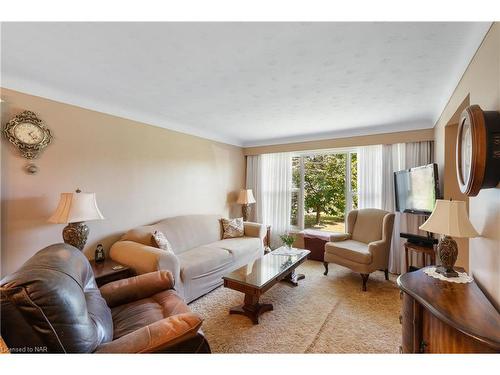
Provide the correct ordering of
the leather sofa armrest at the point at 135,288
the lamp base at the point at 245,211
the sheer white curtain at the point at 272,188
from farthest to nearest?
1. the lamp base at the point at 245,211
2. the sheer white curtain at the point at 272,188
3. the leather sofa armrest at the point at 135,288

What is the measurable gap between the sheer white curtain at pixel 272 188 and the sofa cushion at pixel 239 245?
3.29 ft

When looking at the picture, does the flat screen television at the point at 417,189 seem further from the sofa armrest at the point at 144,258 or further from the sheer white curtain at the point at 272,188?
the sofa armrest at the point at 144,258

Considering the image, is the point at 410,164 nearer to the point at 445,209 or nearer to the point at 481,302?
the point at 445,209

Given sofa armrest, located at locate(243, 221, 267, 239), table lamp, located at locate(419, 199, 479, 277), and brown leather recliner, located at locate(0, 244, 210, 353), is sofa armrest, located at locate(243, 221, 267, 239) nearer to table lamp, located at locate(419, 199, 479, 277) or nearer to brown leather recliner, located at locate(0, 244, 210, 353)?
brown leather recliner, located at locate(0, 244, 210, 353)

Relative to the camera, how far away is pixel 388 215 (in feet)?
10.4

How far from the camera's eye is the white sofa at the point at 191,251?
2342 millimetres

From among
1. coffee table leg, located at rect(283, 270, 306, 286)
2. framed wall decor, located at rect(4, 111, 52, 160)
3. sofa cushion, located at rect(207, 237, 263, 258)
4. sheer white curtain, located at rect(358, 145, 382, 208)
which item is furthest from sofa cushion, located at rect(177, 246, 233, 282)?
sheer white curtain, located at rect(358, 145, 382, 208)

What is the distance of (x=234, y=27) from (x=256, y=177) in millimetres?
3679

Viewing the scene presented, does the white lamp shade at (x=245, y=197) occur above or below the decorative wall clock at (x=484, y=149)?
below

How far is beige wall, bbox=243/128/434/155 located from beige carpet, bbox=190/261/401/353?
6.99 ft

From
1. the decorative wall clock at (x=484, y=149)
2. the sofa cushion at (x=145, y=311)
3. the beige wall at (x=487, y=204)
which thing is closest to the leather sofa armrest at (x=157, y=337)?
the sofa cushion at (x=145, y=311)

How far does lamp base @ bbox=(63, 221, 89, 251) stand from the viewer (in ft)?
7.04

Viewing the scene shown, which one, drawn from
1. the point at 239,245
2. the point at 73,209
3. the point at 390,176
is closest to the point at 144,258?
the point at 73,209
